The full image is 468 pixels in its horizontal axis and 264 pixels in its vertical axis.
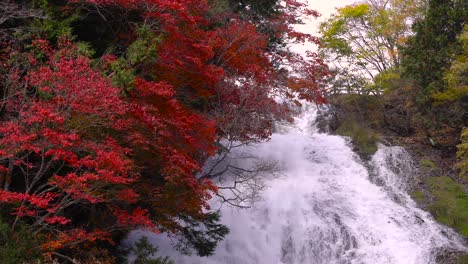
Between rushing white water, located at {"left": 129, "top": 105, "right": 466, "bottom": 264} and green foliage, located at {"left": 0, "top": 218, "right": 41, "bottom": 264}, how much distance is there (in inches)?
248

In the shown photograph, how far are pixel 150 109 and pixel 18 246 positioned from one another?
3862mm

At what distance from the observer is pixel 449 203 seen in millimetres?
15898

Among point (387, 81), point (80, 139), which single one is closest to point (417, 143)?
point (387, 81)

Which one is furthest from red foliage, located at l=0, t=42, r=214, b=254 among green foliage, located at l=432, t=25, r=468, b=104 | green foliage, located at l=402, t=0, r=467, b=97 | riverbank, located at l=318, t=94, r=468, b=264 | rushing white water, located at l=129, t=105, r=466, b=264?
green foliage, located at l=402, t=0, r=467, b=97

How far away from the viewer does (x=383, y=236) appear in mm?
14781

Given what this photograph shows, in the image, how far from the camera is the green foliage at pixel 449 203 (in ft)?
49.5

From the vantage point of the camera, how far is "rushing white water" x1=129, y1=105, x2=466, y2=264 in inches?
559

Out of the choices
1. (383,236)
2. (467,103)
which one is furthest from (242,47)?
(467,103)

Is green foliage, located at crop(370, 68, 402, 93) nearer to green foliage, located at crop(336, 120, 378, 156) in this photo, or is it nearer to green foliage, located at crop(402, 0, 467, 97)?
green foliage, located at crop(402, 0, 467, 97)

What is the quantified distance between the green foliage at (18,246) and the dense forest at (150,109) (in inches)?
1.0

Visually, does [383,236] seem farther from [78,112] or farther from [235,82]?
[78,112]

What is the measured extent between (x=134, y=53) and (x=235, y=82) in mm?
4781

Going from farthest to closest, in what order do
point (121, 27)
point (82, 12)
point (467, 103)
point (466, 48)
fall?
1. point (467, 103)
2. point (466, 48)
3. point (121, 27)
4. point (82, 12)

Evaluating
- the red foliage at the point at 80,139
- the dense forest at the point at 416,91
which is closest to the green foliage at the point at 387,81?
the dense forest at the point at 416,91
